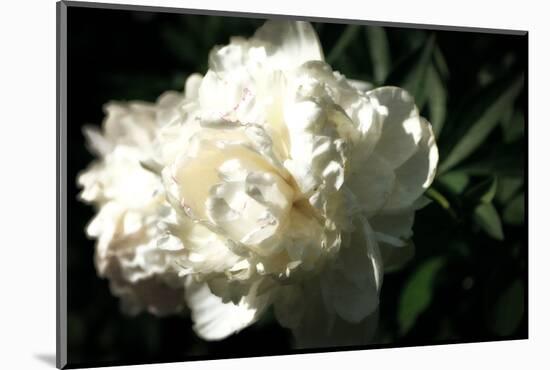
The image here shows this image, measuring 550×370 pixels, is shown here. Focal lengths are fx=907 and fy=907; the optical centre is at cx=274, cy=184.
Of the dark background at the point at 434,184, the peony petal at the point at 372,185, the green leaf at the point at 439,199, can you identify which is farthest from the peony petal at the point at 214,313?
the green leaf at the point at 439,199

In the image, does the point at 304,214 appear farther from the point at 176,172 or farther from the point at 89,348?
the point at 89,348

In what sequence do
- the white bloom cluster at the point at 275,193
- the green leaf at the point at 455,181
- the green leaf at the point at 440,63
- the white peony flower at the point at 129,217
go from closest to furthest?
the white bloom cluster at the point at 275,193
the white peony flower at the point at 129,217
the green leaf at the point at 455,181
the green leaf at the point at 440,63

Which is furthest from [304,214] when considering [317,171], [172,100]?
[172,100]

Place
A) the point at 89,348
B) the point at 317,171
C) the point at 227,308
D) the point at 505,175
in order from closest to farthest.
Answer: the point at 317,171
the point at 227,308
the point at 89,348
the point at 505,175

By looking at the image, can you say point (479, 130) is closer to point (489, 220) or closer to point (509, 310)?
point (489, 220)

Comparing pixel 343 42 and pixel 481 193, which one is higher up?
pixel 343 42

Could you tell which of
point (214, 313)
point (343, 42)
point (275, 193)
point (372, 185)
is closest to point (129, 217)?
point (214, 313)

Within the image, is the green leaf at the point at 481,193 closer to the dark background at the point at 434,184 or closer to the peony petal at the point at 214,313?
the dark background at the point at 434,184
